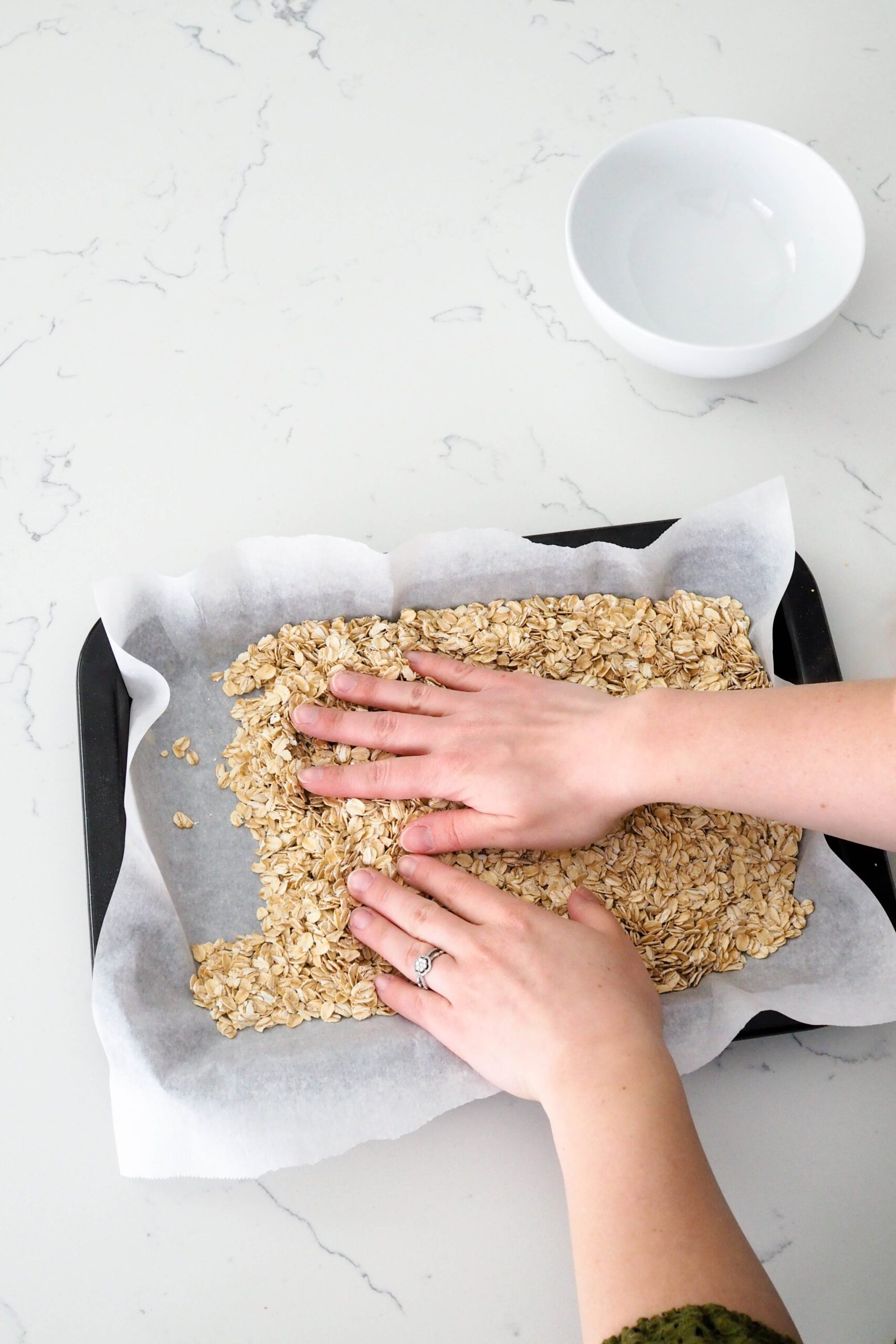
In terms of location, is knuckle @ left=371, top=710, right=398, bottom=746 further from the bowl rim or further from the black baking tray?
the bowl rim

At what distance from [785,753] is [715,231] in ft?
1.89

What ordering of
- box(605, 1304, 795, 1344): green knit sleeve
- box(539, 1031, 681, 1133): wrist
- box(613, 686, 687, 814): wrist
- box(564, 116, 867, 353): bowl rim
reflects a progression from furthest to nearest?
box(564, 116, 867, 353): bowl rim, box(613, 686, 687, 814): wrist, box(539, 1031, 681, 1133): wrist, box(605, 1304, 795, 1344): green knit sleeve

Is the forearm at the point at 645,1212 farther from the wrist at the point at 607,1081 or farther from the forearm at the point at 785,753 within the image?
the forearm at the point at 785,753

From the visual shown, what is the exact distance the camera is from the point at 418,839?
31.9 inches

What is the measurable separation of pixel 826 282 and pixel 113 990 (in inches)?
34.3

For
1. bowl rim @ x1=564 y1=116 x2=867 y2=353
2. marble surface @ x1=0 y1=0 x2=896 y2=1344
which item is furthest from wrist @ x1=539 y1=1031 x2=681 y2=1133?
bowl rim @ x1=564 y1=116 x2=867 y2=353

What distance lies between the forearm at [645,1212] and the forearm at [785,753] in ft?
0.64

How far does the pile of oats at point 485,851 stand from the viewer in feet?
2.60

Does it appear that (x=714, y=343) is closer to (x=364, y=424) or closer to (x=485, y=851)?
(x=364, y=424)

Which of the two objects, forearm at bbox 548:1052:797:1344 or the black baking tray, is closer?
forearm at bbox 548:1052:797:1344

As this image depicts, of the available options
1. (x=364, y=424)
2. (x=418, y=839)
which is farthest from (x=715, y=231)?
(x=418, y=839)

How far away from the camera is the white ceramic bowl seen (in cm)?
101

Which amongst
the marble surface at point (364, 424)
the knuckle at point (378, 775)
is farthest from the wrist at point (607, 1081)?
the knuckle at point (378, 775)

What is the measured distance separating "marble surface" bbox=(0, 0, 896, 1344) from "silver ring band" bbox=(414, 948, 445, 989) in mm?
117
